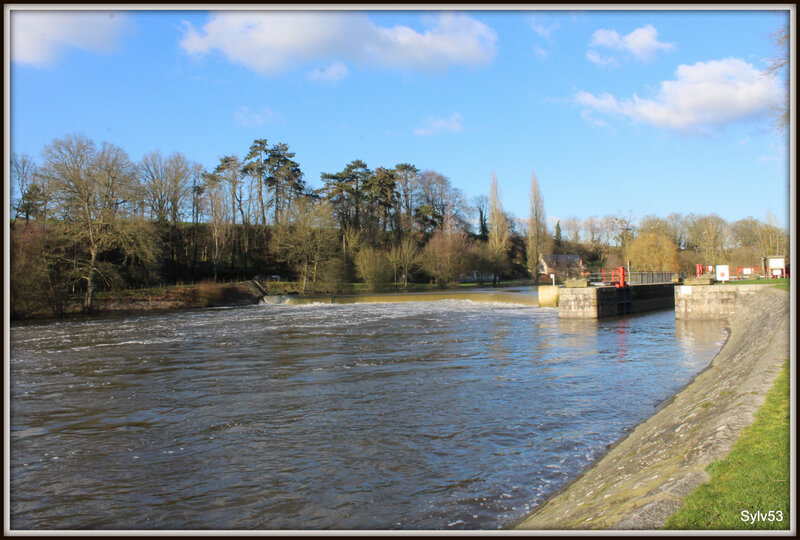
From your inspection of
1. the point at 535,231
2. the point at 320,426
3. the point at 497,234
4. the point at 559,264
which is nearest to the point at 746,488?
the point at 320,426

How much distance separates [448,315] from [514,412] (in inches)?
798

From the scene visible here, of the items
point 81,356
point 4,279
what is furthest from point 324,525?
point 81,356

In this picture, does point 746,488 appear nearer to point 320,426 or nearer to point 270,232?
point 320,426

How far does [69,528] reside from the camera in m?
5.16

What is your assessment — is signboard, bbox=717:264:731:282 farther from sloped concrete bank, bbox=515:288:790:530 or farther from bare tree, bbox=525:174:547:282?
bare tree, bbox=525:174:547:282

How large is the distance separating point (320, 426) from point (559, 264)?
86.7m

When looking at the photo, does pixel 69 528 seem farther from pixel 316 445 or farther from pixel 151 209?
pixel 151 209

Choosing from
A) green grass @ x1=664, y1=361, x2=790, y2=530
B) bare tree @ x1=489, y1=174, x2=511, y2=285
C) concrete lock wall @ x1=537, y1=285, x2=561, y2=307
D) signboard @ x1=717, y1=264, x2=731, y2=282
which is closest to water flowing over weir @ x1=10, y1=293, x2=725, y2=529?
green grass @ x1=664, y1=361, x2=790, y2=530

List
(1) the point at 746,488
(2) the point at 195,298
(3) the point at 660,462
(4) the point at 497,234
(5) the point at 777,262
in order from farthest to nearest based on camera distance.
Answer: (4) the point at 497,234 → (2) the point at 195,298 → (5) the point at 777,262 → (3) the point at 660,462 → (1) the point at 746,488

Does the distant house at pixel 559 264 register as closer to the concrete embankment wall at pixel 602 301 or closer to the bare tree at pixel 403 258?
the bare tree at pixel 403 258

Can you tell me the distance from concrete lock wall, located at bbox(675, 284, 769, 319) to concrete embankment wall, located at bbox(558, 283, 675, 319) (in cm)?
350

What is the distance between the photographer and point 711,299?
24766 mm

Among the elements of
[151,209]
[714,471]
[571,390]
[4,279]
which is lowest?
[571,390]

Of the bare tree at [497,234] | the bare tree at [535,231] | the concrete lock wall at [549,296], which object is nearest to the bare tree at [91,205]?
the concrete lock wall at [549,296]
